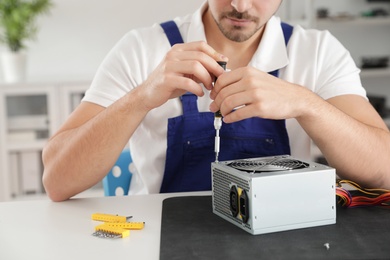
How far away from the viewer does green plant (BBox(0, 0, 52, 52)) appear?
315cm

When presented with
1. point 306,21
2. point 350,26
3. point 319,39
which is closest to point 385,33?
point 350,26

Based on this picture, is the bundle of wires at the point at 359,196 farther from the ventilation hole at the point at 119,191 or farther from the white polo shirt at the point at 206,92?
the ventilation hole at the point at 119,191

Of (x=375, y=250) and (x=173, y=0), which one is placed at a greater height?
(x=173, y=0)

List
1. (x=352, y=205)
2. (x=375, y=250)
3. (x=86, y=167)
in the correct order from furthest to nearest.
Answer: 1. (x=86, y=167)
2. (x=352, y=205)
3. (x=375, y=250)

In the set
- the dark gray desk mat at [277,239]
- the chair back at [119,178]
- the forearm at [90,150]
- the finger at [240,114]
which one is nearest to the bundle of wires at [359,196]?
the dark gray desk mat at [277,239]

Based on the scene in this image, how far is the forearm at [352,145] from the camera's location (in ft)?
4.25

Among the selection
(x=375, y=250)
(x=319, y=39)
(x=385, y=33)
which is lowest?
(x=375, y=250)

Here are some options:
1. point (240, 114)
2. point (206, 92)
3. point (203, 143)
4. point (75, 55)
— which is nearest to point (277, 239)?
point (240, 114)

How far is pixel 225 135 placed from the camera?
1.51m

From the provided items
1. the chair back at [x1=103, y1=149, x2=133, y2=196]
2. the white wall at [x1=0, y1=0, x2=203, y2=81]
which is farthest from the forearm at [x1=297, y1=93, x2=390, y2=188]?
the white wall at [x1=0, y1=0, x2=203, y2=81]

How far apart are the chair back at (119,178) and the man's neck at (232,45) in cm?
41

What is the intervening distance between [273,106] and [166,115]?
0.48 metres

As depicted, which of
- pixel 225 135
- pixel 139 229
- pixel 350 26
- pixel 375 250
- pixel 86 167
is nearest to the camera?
pixel 375 250

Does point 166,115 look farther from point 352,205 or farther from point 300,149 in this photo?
point 352,205
